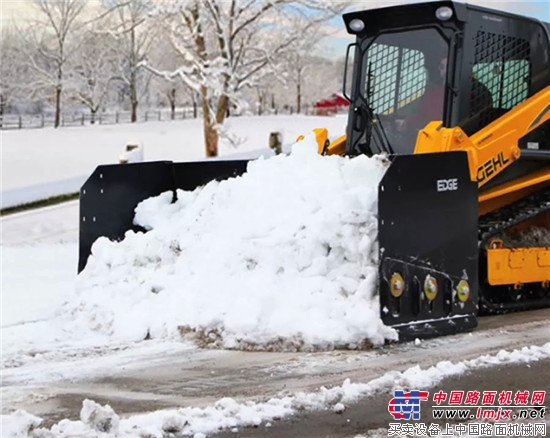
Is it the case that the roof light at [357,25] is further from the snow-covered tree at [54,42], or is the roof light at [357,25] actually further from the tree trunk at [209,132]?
the snow-covered tree at [54,42]

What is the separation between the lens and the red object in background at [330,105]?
67.2m

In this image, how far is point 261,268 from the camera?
5832 millimetres

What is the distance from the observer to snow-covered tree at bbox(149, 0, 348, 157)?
69.9ft

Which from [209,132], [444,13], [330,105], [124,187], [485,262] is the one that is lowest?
[485,262]

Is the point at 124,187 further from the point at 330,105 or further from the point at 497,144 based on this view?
the point at 330,105

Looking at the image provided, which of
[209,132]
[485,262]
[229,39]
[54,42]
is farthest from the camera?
[54,42]

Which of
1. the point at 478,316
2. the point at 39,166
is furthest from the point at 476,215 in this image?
the point at 39,166

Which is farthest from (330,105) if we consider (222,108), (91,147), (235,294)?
(235,294)

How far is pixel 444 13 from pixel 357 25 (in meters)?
1.06

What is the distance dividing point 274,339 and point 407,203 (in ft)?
4.33

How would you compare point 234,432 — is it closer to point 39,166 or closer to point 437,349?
point 437,349

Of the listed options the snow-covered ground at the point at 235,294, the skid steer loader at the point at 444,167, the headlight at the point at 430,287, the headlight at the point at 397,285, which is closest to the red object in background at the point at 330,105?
the skid steer loader at the point at 444,167

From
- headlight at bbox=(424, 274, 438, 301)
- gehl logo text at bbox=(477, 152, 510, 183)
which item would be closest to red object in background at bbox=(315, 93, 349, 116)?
gehl logo text at bbox=(477, 152, 510, 183)

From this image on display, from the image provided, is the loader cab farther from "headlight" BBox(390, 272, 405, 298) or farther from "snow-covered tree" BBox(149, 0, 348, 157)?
"snow-covered tree" BBox(149, 0, 348, 157)
